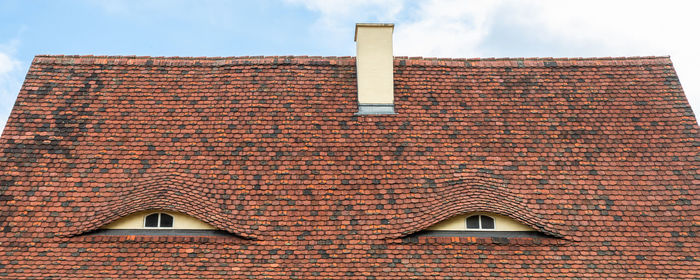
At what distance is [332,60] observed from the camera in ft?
53.2

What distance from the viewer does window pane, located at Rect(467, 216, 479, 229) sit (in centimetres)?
1258

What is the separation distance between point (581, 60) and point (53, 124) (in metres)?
11.6

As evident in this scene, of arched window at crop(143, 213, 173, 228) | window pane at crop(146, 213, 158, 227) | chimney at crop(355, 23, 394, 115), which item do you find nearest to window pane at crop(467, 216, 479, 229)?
chimney at crop(355, 23, 394, 115)

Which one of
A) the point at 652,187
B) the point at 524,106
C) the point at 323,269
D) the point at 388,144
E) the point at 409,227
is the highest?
the point at 524,106

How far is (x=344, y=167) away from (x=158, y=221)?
3534 millimetres

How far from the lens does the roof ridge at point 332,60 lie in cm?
1598

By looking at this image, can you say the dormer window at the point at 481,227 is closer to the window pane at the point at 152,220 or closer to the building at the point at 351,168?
the building at the point at 351,168

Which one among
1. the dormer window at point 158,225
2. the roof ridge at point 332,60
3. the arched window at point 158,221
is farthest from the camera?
the roof ridge at point 332,60

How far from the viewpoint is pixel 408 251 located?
12.0 m

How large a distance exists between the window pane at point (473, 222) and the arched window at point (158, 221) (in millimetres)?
5250

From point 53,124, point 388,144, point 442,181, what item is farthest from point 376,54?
point 53,124

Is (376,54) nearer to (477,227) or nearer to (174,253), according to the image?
(477,227)

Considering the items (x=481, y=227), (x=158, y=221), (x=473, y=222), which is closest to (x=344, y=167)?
(x=473, y=222)

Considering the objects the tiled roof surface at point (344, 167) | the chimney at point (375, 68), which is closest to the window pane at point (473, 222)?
the tiled roof surface at point (344, 167)
